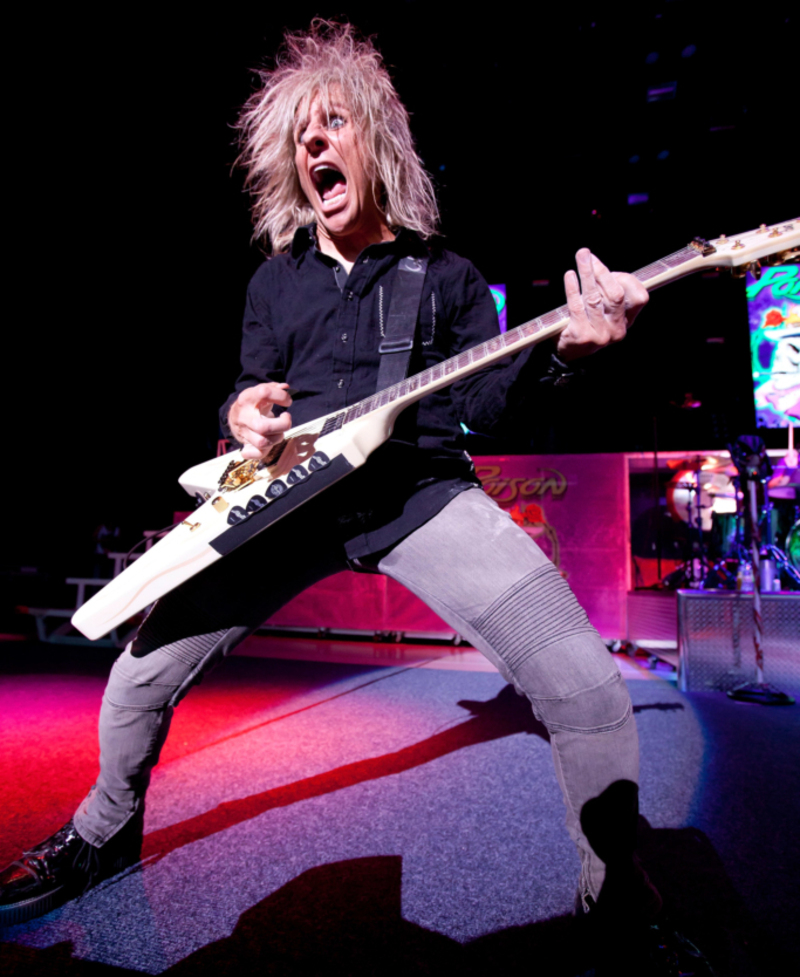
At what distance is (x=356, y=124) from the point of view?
5.23 feet

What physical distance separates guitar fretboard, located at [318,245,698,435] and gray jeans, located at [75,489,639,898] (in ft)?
0.92

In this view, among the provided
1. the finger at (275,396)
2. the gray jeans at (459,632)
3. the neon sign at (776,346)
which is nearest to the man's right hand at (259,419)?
the finger at (275,396)

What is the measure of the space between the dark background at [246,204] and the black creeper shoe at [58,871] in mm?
2027

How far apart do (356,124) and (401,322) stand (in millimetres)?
679

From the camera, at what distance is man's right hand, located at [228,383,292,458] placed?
121 cm

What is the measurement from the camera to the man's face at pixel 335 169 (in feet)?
5.10

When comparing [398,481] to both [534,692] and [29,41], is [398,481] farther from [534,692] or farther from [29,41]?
[29,41]

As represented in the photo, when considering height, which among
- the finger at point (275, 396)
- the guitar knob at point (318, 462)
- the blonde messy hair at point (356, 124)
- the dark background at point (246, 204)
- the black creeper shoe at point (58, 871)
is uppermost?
the dark background at point (246, 204)

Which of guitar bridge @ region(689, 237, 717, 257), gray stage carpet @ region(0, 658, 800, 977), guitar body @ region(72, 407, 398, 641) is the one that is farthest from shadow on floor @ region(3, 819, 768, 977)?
guitar bridge @ region(689, 237, 717, 257)

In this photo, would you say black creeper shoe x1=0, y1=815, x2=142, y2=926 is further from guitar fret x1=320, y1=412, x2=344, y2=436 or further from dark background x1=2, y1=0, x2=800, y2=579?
dark background x1=2, y1=0, x2=800, y2=579

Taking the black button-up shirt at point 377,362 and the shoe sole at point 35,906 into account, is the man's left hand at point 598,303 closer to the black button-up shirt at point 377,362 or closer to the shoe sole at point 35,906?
the black button-up shirt at point 377,362

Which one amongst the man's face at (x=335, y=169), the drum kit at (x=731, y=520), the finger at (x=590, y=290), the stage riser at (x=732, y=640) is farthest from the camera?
the drum kit at (x=731, y=520)

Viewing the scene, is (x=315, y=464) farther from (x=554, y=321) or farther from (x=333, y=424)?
(x=554, y=321)

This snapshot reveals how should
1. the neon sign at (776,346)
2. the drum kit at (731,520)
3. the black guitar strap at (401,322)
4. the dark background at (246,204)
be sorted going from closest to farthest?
1. the black guitar strap at (401,322)
2. the dark background at (246,204)
3. the drum kit at (731,520)
4. the neon sign at (776,346)
